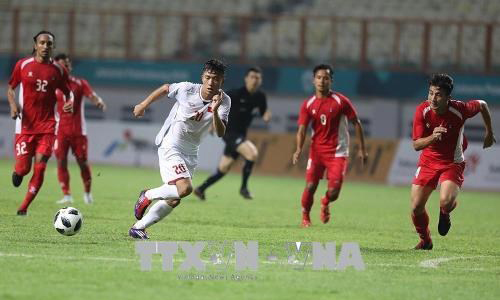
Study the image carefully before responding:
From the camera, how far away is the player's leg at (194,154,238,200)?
19.2 meters

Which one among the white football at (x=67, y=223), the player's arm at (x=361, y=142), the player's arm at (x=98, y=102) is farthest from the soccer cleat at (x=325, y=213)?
the white football at (x=67, y=223)

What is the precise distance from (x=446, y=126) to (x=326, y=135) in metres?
3.12

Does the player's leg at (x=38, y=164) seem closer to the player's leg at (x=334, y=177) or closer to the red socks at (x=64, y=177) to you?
the red socks at (x=64, y=177)

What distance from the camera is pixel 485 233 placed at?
1498cm

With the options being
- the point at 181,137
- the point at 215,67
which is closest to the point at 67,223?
the point at 181,137

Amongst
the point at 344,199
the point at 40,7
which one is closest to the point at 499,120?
the point at 344,199

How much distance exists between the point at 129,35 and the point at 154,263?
892 inches

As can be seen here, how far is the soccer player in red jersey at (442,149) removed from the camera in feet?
37.3

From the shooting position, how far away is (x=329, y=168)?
14.4 meters

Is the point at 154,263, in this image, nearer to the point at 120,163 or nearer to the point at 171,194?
the point at 171,194

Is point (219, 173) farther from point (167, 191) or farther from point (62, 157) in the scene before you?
point (167, 191)

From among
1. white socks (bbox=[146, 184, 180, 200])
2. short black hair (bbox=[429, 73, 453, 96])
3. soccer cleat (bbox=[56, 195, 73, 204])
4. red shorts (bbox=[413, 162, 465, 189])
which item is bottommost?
soccer cleat (bbox=[56, 195, 73, 204])

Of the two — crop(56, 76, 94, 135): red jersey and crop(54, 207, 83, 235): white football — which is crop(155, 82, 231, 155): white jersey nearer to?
crop(54, 207, 83, 235): white football

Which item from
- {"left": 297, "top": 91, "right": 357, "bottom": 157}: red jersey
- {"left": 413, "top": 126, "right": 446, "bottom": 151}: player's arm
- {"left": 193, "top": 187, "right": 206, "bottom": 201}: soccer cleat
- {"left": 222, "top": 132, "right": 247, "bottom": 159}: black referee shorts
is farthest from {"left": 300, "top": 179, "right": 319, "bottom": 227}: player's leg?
{"left": 222, "top": 132, "right": 247, "bottom": 159}: black referee shorts
